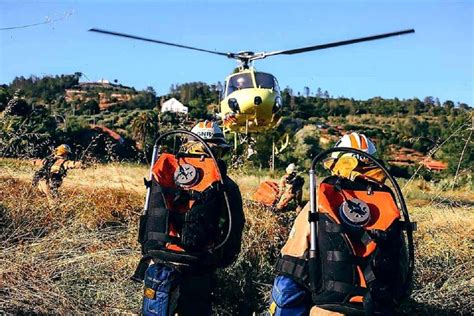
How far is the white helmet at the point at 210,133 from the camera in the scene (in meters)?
4.83

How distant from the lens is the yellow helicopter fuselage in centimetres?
1407

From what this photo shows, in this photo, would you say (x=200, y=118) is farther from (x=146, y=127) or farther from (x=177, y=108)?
(x=146, y=127)

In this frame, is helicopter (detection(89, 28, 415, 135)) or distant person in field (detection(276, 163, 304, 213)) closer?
distant person in field (detection(276, 163, 304, 213))

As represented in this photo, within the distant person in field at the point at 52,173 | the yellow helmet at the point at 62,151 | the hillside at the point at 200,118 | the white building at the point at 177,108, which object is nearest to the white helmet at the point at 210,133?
the hillside at the point at 200,118

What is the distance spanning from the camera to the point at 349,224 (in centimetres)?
315

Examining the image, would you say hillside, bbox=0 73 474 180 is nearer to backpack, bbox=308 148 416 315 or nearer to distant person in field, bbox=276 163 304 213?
distant person in field, bbox=276 163 304 213

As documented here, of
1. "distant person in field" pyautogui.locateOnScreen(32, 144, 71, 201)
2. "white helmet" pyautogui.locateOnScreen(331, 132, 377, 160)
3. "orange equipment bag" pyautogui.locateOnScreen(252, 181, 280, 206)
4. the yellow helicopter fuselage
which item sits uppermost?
the yellow helicopter fuselage

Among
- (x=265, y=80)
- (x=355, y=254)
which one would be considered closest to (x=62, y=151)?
(x=265, y=80)

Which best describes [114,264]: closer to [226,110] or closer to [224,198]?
[224,198]

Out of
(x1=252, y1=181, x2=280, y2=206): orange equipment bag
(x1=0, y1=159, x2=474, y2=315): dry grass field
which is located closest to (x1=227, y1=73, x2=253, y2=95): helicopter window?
(x1=252, y1=181, x2=280, y2=206): orange equipment bag

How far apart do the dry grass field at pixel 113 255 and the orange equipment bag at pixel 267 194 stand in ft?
1.22

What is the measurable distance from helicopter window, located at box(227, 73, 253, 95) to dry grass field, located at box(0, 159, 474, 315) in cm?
677

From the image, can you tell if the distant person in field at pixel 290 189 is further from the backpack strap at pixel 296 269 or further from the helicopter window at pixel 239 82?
the backpack strap at pixel 296 269

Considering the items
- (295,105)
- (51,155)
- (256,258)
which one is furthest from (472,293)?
A: (295,105)
